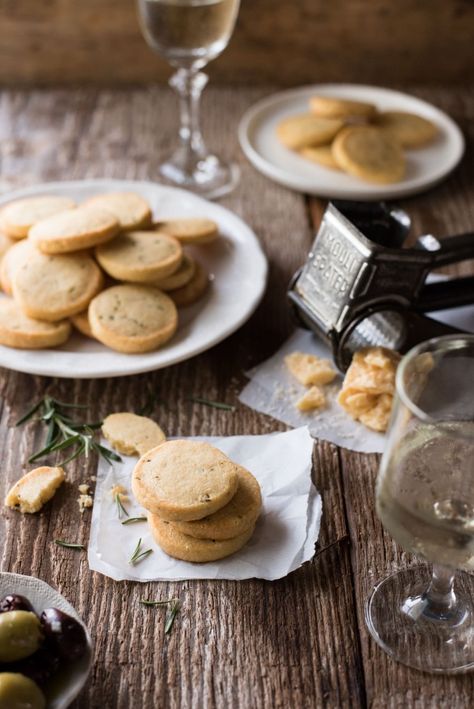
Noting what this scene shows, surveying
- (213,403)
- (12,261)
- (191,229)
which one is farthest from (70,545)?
(191,229)

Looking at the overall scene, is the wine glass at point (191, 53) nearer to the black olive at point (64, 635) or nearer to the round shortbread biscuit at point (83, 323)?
the round shortbread biscuit at point (83, 323)

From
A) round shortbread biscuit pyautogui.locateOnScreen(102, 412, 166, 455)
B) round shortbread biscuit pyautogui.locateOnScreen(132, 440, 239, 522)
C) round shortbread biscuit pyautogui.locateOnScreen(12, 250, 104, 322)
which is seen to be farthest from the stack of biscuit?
round shortbread biscuit pyautogui.locateOnScreen(12, 250, 104, 322)

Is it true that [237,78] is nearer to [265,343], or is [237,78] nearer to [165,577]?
[265,343]

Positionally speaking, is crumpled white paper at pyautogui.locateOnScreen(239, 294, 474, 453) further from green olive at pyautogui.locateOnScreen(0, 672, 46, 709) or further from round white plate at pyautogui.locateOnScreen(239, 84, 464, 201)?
green olive at pyautogui.locateOnScreen(0, 672, 46, 709)

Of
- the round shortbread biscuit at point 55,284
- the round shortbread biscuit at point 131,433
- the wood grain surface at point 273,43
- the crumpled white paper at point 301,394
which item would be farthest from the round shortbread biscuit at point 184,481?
the wood grain surface at point 273,43

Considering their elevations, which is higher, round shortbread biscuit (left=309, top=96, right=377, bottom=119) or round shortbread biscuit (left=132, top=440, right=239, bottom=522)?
round shortbread biscuit (left=132, top=440, right=239, bottom=522)

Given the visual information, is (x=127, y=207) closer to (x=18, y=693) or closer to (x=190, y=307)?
(x=190, y=307)
